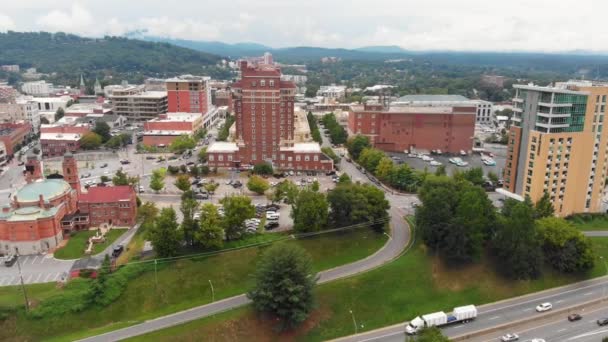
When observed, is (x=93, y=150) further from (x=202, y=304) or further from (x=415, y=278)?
(x=415, y=278)

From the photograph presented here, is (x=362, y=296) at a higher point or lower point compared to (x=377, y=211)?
lower

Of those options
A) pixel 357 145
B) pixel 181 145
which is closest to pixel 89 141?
pixel 181 145

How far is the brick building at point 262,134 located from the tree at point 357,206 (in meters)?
28.9

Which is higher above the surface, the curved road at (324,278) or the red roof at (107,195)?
the red roof at (107,195)

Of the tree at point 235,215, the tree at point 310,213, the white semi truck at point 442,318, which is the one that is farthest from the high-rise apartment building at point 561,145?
the tree at point 235,215

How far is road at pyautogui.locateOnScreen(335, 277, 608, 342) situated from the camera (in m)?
37.1

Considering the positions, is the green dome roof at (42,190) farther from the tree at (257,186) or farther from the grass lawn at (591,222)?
the grass lawn at (591,222)

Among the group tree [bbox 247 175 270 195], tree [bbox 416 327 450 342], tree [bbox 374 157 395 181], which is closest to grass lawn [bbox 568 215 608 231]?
tree [bbox 374 157 395 181]

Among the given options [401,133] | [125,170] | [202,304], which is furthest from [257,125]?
[202,304]

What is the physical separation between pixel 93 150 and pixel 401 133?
6469 cm

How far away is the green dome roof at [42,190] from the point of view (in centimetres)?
4975

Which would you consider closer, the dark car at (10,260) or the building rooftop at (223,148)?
the dark car at (10,260)

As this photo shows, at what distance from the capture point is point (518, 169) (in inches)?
→ 2235

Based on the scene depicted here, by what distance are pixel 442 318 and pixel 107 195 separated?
39728mm
